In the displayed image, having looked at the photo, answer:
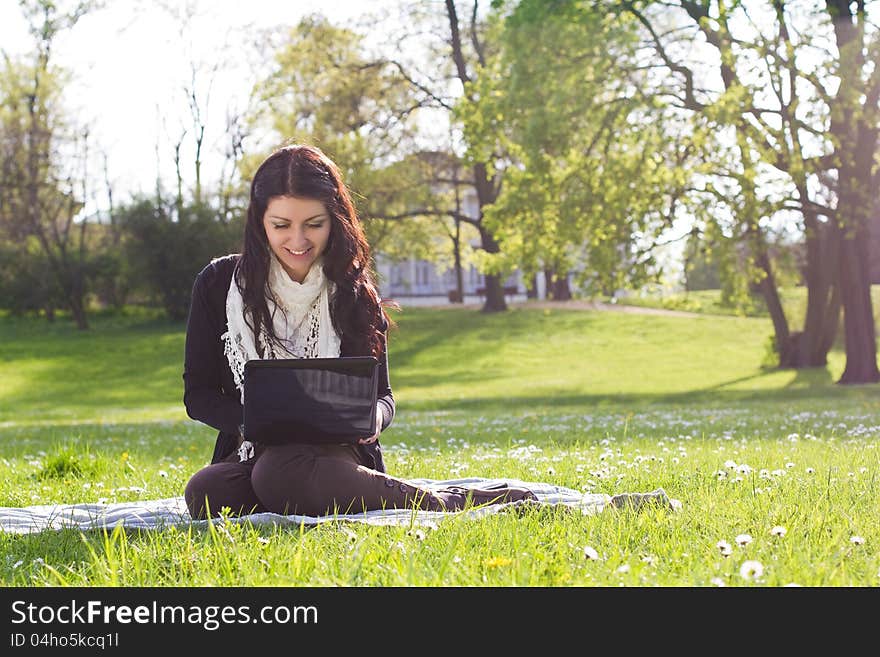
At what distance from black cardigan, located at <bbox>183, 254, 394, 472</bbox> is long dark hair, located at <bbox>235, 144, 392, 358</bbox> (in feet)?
0.66

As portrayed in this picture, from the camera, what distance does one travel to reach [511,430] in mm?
12469

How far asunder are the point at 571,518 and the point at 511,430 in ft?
26.8

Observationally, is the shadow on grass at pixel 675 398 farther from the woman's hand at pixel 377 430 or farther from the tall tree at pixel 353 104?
the woman's hand at pixel 377 430

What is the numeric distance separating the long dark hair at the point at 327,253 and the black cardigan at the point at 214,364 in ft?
0.66

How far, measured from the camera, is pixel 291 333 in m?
5.38

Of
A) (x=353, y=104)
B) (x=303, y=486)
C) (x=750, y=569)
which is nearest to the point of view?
(x=750, y=569)

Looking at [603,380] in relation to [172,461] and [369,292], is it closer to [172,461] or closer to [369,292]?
[172,461]

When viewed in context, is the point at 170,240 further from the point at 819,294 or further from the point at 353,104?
A: the point at 819,294

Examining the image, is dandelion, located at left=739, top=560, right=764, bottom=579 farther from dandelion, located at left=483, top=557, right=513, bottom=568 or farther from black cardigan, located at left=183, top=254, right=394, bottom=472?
black cardigan, located at left=183, top=254, right=394, bottom=472

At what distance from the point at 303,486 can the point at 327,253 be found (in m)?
1.21

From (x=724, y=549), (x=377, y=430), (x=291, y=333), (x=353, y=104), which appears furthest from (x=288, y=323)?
(x=353, y=104)

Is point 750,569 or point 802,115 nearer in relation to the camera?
point 750,569

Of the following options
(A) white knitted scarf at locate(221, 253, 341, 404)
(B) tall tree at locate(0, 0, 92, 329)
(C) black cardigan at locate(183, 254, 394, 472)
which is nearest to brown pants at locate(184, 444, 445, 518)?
(C) black cardigan at locate(183, 254, 394, 472)
